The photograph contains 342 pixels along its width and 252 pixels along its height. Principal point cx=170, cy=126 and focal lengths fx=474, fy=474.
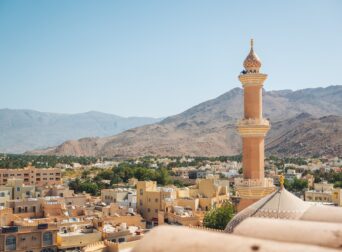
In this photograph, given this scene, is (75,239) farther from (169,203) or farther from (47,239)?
(169,203)

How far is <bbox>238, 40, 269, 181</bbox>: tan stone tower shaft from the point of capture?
14.1 metres

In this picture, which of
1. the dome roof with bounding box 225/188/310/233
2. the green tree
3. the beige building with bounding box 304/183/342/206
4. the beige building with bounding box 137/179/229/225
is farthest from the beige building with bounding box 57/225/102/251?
the beige building with bounding box 304/183/342/206

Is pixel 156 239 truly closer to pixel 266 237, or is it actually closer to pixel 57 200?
pixel 266 237

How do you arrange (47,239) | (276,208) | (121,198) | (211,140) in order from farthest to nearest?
(211,140), (121,198), (47,239), (276,208)

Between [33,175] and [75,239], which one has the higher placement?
[33,175]

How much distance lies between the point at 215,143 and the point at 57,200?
4619 inches

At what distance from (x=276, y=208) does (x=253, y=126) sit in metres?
4.94

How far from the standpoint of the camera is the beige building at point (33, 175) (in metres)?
47.8

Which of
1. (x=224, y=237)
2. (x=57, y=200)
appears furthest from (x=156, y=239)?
(x=57, y=200)

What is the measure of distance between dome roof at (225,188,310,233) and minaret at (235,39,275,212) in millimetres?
4212

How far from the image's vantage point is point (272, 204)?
31.2 feet

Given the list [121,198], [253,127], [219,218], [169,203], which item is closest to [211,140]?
[121,198]

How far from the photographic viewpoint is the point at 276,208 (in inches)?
369

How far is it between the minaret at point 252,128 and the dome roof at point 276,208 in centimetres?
421
